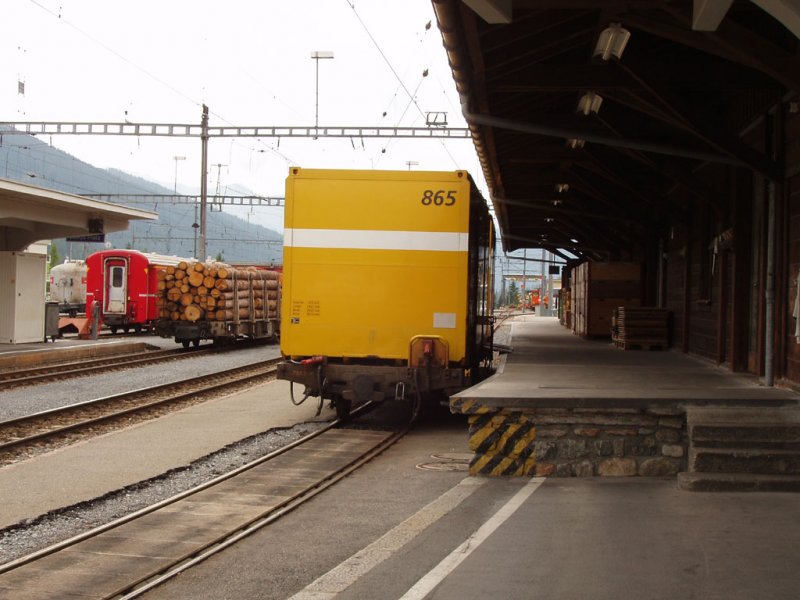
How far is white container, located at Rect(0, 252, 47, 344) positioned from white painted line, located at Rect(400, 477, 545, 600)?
20.8m

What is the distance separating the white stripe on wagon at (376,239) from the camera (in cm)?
1166

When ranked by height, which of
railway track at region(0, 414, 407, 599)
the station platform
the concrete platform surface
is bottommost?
railway track at region(0, 414, 407, 599)

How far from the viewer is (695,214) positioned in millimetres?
16172

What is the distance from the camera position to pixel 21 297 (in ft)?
83.1

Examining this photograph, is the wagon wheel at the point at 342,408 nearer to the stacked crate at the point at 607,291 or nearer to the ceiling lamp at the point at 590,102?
the ceiling lamp at the point at 590,102

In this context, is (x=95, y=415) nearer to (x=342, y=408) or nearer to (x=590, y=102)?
(x=342, y=408)

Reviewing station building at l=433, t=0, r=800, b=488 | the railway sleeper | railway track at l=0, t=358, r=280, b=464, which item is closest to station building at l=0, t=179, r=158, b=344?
railway track at l=0, t=358, r=280, b=464

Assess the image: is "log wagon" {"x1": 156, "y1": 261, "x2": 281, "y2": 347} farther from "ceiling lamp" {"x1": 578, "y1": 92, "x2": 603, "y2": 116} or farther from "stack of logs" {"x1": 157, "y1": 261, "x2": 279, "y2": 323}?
"ceiling lamp" {"x1": 578, "y1": 92, "x2": 603, "y2": 116}

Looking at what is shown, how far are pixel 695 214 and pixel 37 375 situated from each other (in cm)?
1324

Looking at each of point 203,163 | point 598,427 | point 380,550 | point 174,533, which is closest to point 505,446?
point 598,427

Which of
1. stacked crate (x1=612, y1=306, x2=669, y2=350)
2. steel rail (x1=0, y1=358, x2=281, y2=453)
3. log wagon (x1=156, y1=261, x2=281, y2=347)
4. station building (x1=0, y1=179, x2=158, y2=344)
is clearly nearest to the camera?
steel rail (x1=0, y1=358, x2=281, y2=453)

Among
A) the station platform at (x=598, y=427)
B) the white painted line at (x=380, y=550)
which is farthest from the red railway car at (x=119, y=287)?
the white painted line at (x=380, y=550)

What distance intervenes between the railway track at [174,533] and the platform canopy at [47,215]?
51.7ft

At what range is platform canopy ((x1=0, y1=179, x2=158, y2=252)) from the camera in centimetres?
2338
